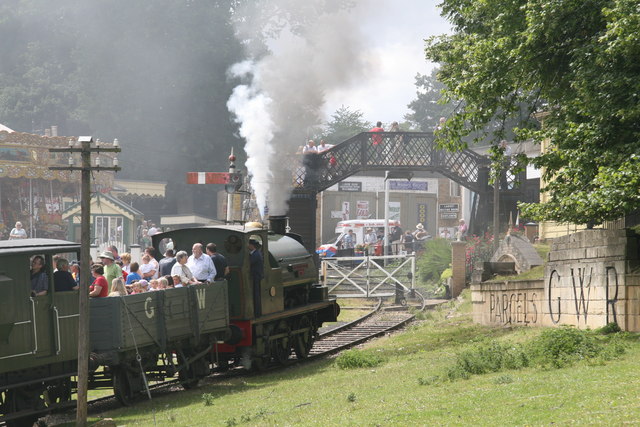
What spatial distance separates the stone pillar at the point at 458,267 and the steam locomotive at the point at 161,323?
13186 mm

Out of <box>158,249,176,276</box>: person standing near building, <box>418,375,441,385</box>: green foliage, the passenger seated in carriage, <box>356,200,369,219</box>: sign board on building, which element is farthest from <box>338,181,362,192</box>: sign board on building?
the passenger seated in carriage

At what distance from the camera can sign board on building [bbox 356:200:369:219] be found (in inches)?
2544

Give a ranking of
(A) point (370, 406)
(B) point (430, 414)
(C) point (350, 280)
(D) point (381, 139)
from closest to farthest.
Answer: (B) point (430, 414), (A) point (370, 406), (C) point (350, 280), (D) point (381, 139)

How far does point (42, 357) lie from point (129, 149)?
55583 millimetres

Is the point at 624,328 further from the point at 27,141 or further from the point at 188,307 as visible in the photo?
the point at 27,141

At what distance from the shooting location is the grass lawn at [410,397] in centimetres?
933

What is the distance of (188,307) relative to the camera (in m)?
15.3

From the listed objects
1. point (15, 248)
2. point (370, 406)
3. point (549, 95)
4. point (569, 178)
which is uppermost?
point (549, 95)

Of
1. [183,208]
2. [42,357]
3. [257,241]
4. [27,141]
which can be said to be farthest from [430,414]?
[183,208]

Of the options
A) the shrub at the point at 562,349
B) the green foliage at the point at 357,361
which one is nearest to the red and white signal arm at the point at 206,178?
the green foliage at the point at 357,361

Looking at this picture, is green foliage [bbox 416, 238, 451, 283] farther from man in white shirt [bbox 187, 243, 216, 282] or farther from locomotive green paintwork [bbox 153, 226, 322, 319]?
man in white shirt [bbox 187, 243, 216, 282]

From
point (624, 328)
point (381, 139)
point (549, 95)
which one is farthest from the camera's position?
point (381, 139)

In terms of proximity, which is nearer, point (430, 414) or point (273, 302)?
point (430, 414)

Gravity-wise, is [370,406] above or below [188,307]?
below
